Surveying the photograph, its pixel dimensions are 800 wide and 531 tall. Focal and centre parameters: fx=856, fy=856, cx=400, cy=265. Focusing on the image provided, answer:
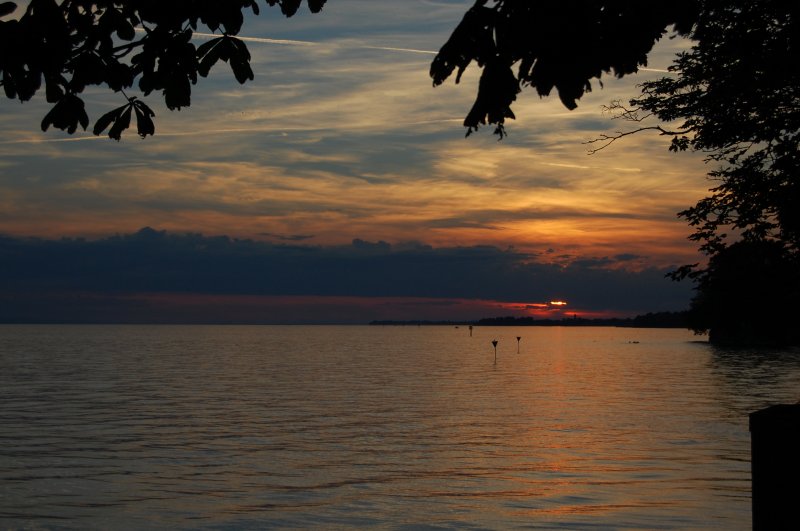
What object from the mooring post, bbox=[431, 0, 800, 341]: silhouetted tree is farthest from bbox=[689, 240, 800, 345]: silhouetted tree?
the mooring post

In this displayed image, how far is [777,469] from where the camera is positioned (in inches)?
295

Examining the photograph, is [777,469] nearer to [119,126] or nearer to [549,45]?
[549,45]

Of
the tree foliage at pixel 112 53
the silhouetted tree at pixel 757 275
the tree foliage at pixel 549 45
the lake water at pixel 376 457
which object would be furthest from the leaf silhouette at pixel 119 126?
the silhouetted tree at pixel 757 275

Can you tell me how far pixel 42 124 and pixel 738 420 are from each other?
3378cm

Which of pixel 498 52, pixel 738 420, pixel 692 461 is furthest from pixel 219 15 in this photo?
pixel 738 420

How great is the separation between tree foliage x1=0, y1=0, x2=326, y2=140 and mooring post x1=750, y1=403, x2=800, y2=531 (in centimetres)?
544

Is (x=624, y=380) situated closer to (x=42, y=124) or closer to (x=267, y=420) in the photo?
(x=267, y=420)

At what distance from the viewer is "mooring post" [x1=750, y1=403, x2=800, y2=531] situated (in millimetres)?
7387

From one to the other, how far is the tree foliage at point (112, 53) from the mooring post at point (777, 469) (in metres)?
5.44

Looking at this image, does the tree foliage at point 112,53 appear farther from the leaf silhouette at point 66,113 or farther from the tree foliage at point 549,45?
the tree foliage at point 549,45

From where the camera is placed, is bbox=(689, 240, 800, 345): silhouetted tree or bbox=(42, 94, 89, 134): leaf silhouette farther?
bbox=(689, 240, 800, 345): silhouetted tree

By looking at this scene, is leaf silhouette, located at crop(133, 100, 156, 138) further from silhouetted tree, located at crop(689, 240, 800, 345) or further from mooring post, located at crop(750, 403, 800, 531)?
silhouetted tree, located at crop(689, 240, 800, 345)

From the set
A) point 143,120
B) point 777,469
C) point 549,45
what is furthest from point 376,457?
point 549,45

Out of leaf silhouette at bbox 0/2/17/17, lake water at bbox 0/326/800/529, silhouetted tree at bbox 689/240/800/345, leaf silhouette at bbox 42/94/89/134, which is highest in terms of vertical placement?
leaf silhouette at bbox 0/2/17/17
